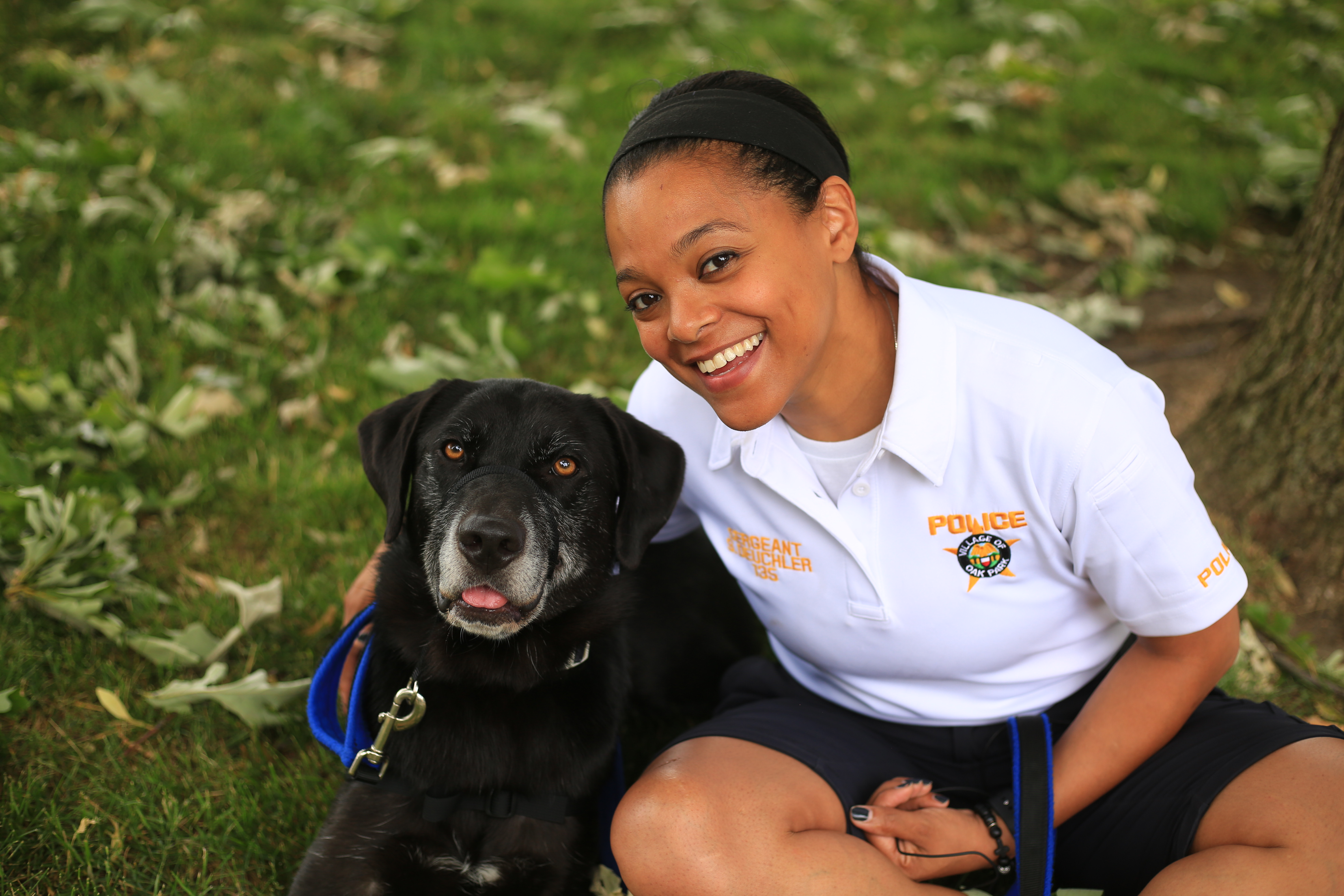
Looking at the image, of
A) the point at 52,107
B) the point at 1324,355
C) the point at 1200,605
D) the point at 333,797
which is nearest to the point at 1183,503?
the point at 1200,605

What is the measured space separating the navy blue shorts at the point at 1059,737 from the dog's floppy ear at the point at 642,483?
0.50m

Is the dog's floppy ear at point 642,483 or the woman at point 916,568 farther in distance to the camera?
the dog's floppy ear at point 642,483

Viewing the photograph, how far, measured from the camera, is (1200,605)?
76.9 inches

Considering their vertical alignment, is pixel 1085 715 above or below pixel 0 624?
above

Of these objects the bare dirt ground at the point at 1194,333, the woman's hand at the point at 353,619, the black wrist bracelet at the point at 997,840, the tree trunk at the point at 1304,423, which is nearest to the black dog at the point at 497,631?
the woman's hand at the point at 353,619

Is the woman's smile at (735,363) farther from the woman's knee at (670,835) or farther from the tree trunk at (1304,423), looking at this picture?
the tree trunk at (1304,423)

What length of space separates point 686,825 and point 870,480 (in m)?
0.85

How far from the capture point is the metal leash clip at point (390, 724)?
2090mm

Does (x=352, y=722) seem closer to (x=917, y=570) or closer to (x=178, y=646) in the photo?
(x=178, y=646)

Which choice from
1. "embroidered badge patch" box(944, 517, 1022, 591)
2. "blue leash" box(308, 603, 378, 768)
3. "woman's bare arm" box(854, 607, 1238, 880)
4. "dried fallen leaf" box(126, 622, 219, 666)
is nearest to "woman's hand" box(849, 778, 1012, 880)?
"woman's bare arm" box(854, 607, 1238, 880)

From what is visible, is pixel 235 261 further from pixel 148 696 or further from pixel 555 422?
pixel 555 422

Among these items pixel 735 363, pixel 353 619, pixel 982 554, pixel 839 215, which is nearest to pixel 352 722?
pixel 353 619

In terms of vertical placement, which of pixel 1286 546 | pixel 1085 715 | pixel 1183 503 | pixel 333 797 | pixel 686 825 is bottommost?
pixel 333 797

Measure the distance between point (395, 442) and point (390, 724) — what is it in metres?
0.69
